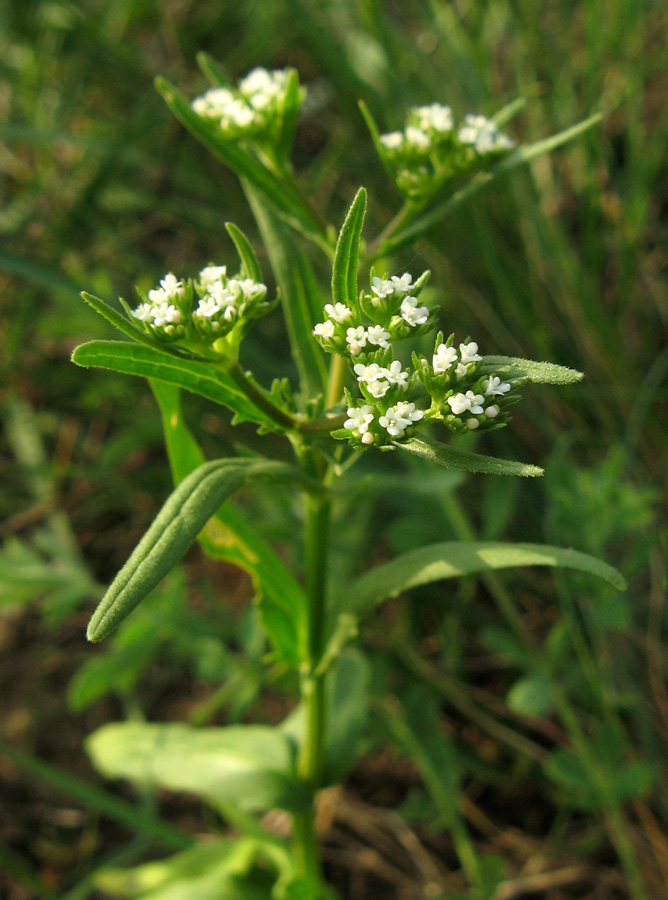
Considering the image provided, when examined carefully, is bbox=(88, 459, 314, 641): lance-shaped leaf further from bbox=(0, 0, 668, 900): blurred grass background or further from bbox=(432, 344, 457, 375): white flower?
bbox=(0, 0, 668, 900): blurred grass background

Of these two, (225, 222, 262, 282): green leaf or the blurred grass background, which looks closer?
A: (225, 222, 262, 282): green leaf

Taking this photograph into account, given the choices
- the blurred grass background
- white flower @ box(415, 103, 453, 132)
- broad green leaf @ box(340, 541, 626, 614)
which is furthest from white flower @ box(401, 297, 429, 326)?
the blurred grass background

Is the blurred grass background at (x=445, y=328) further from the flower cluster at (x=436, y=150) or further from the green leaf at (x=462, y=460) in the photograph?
the green leaf at (x=462, y=460)

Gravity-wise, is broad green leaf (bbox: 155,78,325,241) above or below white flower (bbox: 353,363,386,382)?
above

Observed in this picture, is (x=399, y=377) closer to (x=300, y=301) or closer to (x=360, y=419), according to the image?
(x=360, y=419)

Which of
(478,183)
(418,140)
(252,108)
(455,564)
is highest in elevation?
(252,108)

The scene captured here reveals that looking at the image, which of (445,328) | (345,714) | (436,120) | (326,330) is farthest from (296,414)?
(445,328)

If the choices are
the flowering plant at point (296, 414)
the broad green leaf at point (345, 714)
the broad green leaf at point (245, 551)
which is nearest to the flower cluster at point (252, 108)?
the flowering plant at point (296, 414)

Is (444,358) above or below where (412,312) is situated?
below
